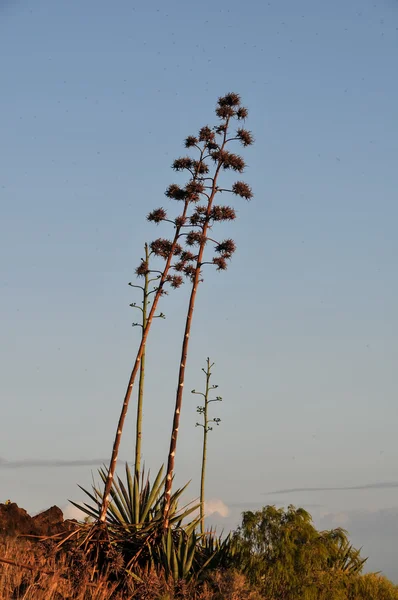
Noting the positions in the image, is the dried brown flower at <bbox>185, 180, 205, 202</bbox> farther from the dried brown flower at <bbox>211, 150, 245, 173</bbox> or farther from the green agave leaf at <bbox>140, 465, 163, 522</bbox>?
the green agave leaf at <bbox>140, 465, 163, 522</bbox>

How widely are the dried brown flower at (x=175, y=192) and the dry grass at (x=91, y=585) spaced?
35.1 feet

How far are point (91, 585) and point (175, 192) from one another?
1167 cm

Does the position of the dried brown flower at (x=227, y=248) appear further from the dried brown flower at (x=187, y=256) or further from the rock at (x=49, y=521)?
the rock at (x=49, y=521)

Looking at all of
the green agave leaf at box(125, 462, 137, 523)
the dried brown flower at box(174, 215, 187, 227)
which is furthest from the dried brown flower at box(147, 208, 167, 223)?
the green agave leaf at box(125, 462, 137, 523)

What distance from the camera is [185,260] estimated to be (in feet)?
83.4

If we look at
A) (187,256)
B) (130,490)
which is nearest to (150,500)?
(130,490)

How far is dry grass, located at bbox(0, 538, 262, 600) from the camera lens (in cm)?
1914

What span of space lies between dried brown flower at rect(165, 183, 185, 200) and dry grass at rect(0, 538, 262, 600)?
1069 cm

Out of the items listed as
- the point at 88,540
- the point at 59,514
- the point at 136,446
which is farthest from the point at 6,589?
the point at 59,514

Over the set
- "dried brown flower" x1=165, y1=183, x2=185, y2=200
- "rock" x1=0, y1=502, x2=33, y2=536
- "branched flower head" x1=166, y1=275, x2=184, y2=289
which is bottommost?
"rock" x1=0, y1=502, x2=33, y2=536

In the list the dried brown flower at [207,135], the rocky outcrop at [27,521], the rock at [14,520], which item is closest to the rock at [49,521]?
the rocky outcrop at [27,521]

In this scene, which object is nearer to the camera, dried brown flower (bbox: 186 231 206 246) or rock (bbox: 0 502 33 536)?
dried brown flower (bbox: 186 231 206 246)

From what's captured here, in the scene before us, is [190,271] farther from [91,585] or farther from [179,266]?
[91,585]

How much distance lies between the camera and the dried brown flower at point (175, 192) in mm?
25500
